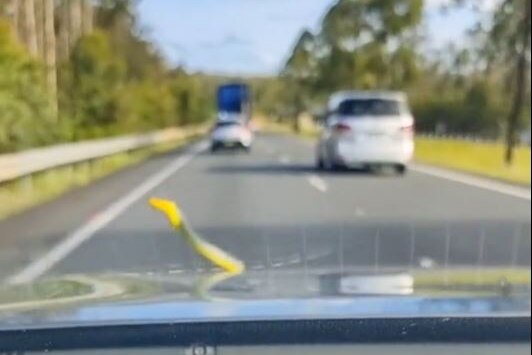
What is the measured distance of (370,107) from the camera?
31.1 metres

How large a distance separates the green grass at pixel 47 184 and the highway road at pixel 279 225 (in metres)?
0.47

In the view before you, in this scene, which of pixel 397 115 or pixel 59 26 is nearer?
pixel 397 115

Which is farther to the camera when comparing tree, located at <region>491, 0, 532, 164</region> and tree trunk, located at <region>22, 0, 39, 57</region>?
tree trunk, located at <region>22, 0, 39, 57</region>

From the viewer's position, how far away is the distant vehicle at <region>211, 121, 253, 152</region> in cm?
5141

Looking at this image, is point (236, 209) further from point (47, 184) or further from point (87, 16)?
point (87, 16)

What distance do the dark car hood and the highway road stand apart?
1.02 m

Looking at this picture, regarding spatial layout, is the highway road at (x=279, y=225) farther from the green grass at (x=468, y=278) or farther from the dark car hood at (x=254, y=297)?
the green grass at (x=468, y=278)

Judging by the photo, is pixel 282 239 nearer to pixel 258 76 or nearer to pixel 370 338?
pixel 370 338

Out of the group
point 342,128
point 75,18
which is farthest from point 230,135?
point 342,128

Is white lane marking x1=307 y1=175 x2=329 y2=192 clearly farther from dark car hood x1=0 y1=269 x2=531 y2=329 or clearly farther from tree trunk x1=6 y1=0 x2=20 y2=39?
tree trunk x1=6 y1=0 x2=20 y2=39

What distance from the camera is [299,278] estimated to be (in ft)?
19.6

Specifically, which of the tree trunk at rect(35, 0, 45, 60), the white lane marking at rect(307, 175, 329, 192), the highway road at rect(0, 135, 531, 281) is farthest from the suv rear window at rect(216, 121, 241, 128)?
the white lane marking at rect(307, 175, 329, 192)

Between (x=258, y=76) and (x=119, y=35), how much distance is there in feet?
315

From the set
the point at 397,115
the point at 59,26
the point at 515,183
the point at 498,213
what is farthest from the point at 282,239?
the point at 59,26
